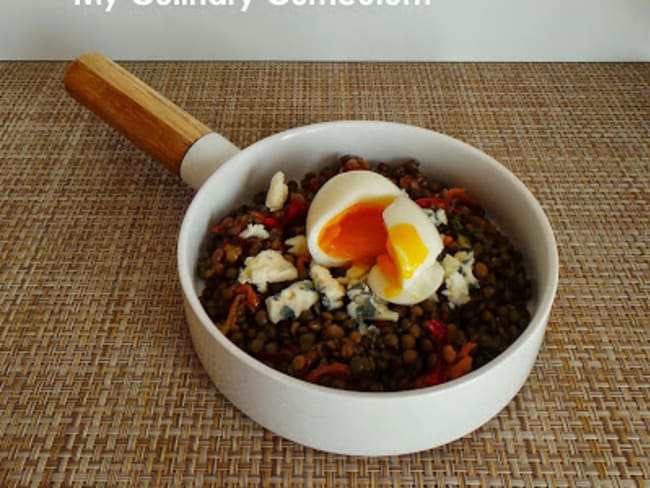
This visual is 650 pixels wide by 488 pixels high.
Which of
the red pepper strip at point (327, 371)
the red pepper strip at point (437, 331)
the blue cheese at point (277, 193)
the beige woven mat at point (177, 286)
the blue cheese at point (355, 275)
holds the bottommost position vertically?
the beige woven mat at point (177, 286)

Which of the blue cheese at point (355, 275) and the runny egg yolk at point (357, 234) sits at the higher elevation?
the runny egg yolk at point (357, 234)

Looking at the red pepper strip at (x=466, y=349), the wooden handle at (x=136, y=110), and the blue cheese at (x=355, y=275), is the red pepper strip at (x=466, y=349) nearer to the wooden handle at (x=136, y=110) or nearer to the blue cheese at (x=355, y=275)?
the blue cheese at (x=355, y=275)

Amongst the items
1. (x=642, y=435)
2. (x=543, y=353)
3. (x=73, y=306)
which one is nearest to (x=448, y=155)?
(x=543, y=353)

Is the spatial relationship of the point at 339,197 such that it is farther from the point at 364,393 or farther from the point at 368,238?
the point at 364,393

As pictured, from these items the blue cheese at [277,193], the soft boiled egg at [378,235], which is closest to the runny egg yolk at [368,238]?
the soft boiled egg at [378,235]

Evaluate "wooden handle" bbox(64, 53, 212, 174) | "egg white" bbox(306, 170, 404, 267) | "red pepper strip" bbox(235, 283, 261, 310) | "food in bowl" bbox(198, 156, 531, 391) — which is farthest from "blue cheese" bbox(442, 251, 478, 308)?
"wooden handle" bbox(64, 53, 212, 174)

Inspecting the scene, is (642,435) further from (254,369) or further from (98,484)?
(98,484)

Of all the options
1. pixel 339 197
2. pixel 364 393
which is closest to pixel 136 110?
pixel 339 197
